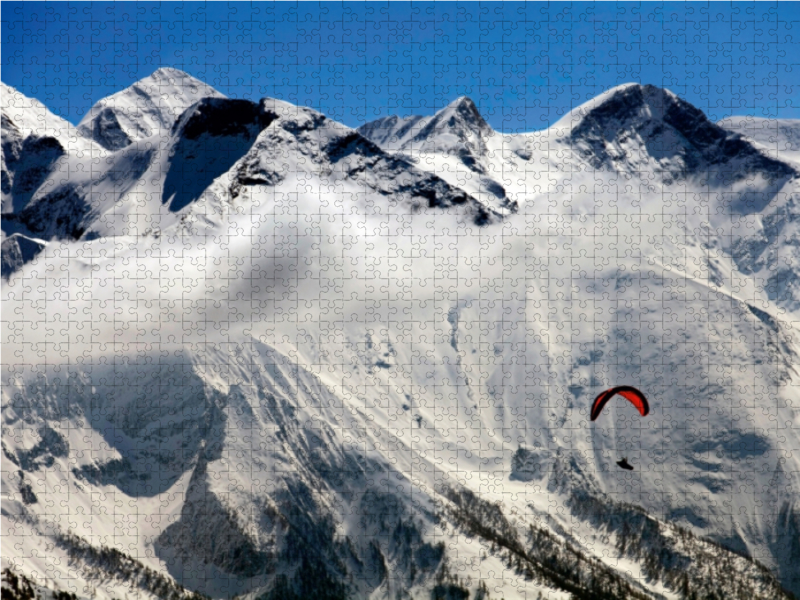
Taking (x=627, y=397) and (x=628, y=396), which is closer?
(x=628, y=396)
